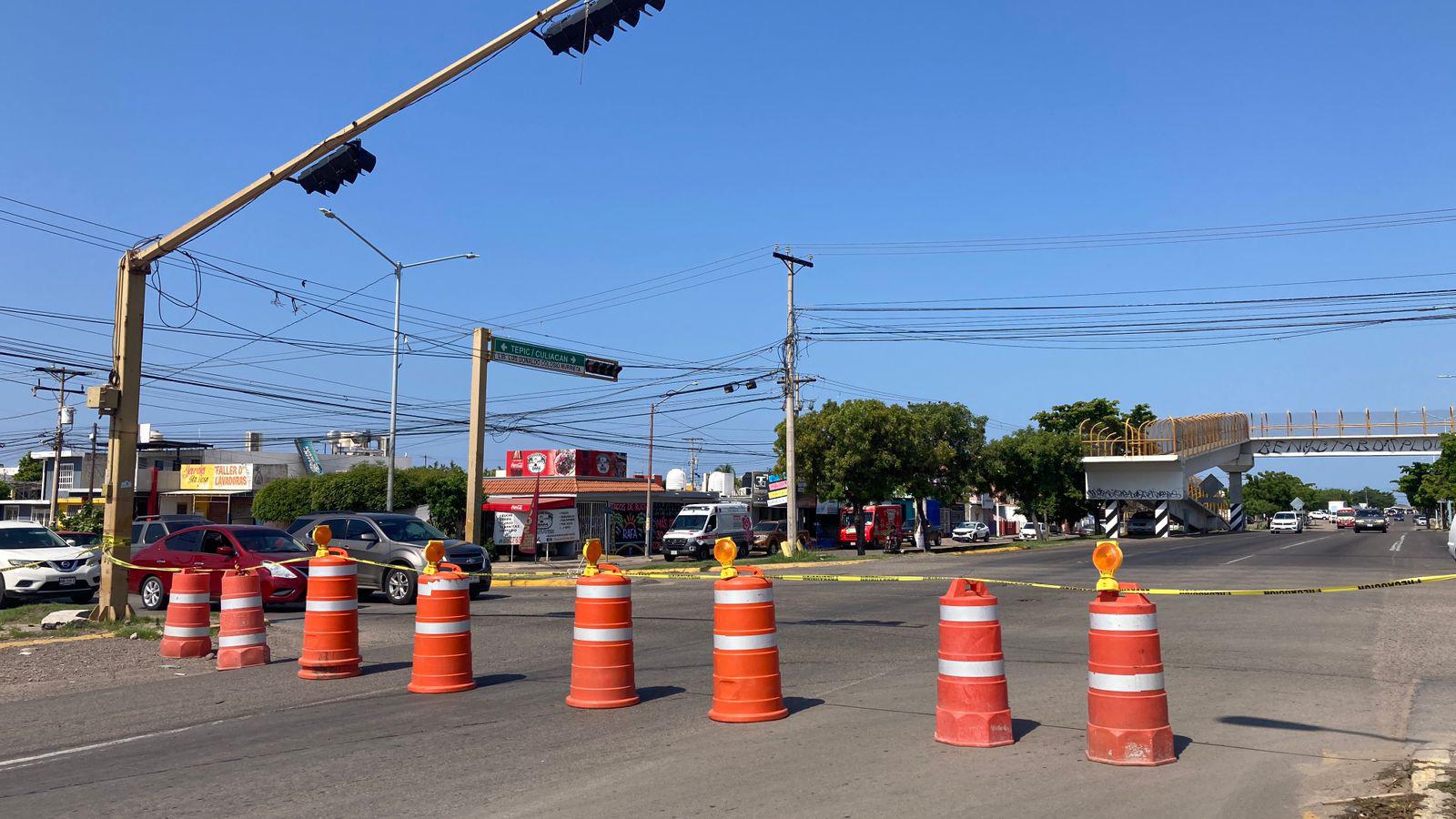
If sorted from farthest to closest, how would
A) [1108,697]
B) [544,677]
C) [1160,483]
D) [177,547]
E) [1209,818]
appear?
[1160,483] → [177,547] → [544,677] → [1108,697] → [1209,818]

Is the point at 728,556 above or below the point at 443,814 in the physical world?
above

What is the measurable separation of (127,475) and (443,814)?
12973 millimetres

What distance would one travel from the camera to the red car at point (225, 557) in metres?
19.1

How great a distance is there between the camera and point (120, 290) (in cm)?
1641

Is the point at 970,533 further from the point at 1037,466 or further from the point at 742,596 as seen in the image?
the point at 742,596

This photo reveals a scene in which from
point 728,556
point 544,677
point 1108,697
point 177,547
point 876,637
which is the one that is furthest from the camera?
point 177,547

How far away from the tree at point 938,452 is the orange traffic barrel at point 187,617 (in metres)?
34.4

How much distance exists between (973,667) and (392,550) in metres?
16.1

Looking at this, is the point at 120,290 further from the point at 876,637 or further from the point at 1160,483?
the point at 1160,483

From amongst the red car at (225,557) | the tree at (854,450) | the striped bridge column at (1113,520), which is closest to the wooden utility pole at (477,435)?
the red car at (225,557)

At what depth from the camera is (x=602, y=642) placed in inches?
344

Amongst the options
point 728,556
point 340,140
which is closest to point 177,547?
point 340,140

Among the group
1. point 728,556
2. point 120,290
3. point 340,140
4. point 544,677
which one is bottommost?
point 544,677

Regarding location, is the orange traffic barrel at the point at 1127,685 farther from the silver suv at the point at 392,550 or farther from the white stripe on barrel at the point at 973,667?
the silver suv at the point at 392,550
